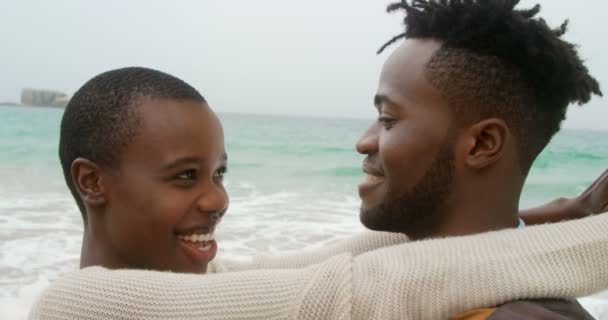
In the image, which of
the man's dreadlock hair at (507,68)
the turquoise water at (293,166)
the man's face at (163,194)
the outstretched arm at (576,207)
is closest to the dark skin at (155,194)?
the man's face at (163,194)

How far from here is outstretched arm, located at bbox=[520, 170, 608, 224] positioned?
217 cm

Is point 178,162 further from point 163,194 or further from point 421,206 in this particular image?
point 421,206

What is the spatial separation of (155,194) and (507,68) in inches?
42.6

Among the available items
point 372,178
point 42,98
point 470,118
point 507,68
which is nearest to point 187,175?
point 372,178

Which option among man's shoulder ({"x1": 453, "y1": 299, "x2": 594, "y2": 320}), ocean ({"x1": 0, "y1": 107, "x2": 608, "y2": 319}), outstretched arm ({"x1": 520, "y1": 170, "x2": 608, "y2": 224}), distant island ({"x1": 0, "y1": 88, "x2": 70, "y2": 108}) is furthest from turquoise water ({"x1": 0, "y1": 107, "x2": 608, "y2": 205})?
distant island ({"x1": 0, "y1": 88, "x2": 70, "y2": 108})

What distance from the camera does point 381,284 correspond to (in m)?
1.33

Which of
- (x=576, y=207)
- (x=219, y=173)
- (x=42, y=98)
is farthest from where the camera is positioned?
(x=42, y=98)

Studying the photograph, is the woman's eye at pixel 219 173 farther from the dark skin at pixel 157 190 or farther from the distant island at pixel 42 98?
the distant island at pixel 42 98

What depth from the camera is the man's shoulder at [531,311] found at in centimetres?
128

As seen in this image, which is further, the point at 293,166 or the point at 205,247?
the point at 293,166

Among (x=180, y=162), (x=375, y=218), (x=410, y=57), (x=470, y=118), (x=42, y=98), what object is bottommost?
(x=42, y=98)

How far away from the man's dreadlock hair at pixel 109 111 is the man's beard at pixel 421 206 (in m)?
0.68

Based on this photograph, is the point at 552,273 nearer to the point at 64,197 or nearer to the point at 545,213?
the point at 545,213

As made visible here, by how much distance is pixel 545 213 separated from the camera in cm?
230
